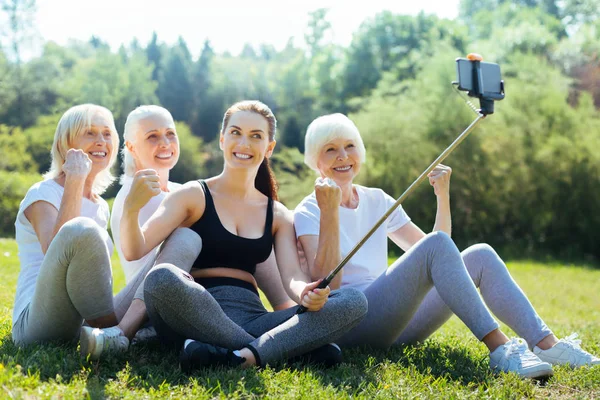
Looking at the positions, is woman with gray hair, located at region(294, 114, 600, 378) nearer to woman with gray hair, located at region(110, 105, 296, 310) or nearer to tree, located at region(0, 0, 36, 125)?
woman with gray hair, located at region(110, 105, 296, 310)

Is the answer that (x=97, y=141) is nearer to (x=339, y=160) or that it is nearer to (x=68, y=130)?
(x=68, y=130)

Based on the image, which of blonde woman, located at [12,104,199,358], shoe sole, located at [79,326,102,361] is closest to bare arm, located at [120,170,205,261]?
blonde woman, located at [12,104,199,358]

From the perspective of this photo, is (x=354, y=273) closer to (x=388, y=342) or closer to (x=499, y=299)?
(x=388, y=342)

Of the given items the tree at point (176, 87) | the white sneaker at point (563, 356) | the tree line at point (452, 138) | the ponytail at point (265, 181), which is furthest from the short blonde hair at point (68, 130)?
the tree at point (176, 87)

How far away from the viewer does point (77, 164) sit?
2.87 metres

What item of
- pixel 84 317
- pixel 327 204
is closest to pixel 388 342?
pixel 327 204

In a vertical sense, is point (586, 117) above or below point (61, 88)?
below

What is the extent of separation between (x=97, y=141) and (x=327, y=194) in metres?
1.09

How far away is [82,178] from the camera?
284 cm

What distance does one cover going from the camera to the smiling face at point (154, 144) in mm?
3611

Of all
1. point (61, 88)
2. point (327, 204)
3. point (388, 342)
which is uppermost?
point (61, 88)

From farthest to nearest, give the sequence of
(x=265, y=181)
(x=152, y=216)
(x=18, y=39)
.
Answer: (x=18, y=39), (x=265, y=181), (x=152, y=216)

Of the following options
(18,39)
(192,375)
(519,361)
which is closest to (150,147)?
(192,375)

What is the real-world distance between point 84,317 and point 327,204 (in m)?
1.08
